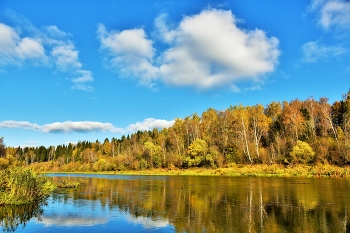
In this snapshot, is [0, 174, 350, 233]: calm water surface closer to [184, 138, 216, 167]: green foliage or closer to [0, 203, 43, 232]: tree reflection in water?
[0, 203, 43, 232]: tree reflection in water

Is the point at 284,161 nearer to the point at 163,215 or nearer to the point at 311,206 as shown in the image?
the point at 311,206

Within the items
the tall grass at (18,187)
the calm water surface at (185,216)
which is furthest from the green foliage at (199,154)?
the tall grass at (18,187)

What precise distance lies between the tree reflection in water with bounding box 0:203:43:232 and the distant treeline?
96.3 feet

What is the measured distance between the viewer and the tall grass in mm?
16703

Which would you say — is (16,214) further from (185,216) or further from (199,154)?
(199,154)

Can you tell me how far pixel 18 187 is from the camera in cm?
1738

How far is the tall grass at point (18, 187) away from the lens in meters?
16.7

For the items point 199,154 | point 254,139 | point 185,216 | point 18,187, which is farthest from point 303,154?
point 18,187

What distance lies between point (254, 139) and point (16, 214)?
62.5 m

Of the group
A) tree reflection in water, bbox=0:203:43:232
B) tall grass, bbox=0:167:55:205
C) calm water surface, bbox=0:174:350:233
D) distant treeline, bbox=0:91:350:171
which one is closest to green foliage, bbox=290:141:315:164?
distant treeline, bbox=0:91:350:171

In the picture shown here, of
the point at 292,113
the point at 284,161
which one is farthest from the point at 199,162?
the point at 292,113

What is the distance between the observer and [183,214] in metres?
14.1

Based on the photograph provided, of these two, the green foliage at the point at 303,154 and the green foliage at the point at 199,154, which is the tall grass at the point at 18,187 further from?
the green foliage at the point at 199,154

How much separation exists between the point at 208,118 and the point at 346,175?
50631mm
